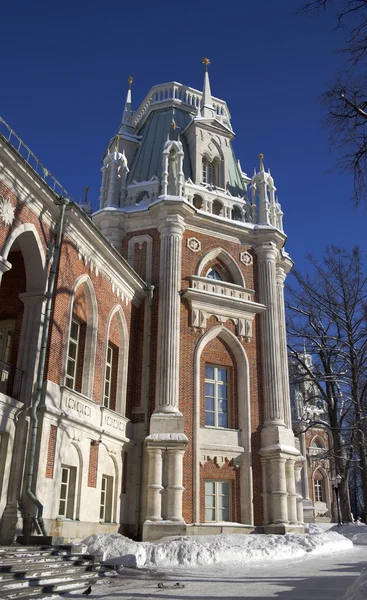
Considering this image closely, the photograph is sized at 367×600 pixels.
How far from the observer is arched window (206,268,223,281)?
70.5ft

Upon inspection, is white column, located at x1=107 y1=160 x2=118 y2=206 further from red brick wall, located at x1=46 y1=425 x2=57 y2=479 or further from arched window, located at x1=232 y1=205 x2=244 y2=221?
red brick wall, located at x1=46 y1=425 x2=57 y2=479

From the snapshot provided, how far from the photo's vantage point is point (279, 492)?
18.7 m

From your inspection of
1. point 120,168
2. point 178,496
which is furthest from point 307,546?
point 120,168

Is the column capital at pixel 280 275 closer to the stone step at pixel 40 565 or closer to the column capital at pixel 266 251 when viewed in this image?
the column capital at pixel 266 251

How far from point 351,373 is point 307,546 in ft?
39.2

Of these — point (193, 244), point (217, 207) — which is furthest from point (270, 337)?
point (217, 207)

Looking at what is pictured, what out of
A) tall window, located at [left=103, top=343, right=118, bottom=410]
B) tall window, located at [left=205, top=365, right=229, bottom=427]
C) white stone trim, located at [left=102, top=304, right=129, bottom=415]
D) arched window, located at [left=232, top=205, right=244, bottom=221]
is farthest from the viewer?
arched window, located at [left=232, top=205, right=244, bottom=221]

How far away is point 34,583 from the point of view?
8367mm

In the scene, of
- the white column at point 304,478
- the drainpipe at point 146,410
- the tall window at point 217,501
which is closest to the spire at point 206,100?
the drainpipe at point 146,410

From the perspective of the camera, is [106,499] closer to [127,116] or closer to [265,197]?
[265,197]

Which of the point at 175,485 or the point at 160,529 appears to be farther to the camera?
the point at 175,485

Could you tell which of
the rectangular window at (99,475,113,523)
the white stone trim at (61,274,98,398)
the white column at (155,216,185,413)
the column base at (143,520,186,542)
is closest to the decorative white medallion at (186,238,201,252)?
the white column at (155,216,185,413)

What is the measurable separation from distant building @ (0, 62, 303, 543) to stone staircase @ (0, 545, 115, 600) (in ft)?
4.89

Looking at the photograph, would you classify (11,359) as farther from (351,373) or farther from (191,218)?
(351,373)
